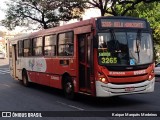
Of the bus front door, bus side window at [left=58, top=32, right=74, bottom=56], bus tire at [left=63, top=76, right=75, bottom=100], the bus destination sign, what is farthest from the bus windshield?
bus tire at [left=63, top=76, right=75, bottom=100]

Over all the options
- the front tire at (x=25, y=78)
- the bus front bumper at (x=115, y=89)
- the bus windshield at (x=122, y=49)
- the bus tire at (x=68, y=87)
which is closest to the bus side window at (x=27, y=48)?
the front tire at (x=25, y=78)

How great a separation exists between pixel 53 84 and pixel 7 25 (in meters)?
27.9

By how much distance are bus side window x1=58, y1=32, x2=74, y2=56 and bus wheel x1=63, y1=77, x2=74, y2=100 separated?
3.46ft

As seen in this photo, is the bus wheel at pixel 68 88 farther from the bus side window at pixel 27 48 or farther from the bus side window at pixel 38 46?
the bus side window at pixel 27 48

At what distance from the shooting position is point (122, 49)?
11977 millimetres

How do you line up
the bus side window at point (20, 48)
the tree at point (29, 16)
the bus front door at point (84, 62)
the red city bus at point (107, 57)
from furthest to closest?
A: 1. the tree at point (29, 16)
2. the bus side window at point (20, 48)
3. the bus front door at point (84, 62)
4. the red city bus at point (107, 57)

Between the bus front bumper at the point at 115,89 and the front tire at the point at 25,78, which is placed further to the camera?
the front tire at the point at 25,78

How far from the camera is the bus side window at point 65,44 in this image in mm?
13683

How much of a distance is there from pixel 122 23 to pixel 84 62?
1.87 meters

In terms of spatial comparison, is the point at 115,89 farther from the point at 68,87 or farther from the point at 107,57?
the point at 68,87

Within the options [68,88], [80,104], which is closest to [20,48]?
[68,88]

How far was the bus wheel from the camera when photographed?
44.8 feet

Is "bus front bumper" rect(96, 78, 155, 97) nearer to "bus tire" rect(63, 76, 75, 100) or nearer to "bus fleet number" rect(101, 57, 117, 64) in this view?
"bus fleet number" rect(101, 57, 117, 64)

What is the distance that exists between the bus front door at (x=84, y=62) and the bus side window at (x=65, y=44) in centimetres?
66
